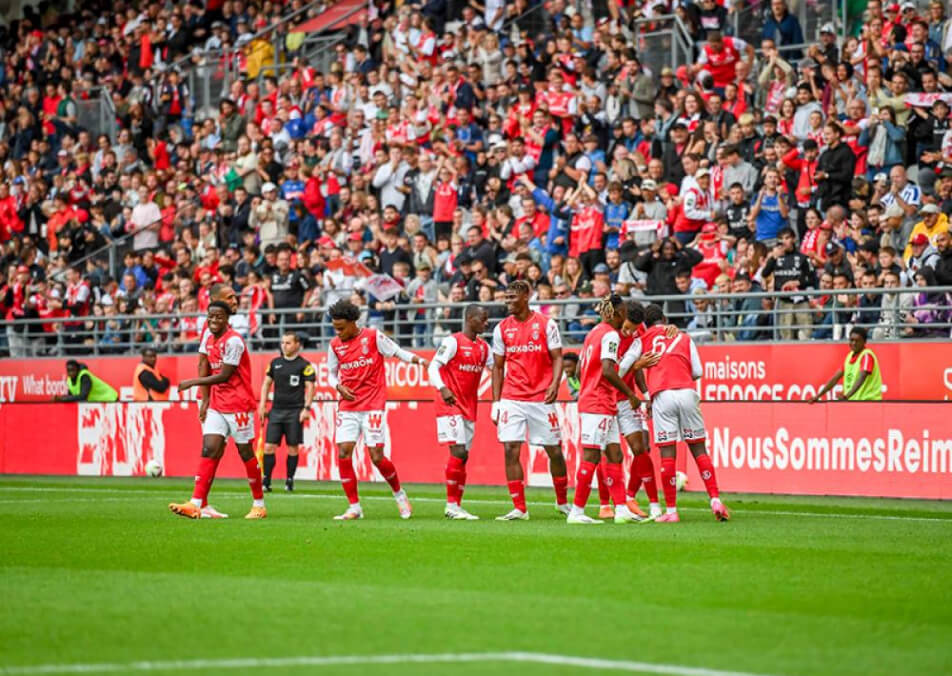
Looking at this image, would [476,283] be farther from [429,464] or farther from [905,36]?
[905,36]

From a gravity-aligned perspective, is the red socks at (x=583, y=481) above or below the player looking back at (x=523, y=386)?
below

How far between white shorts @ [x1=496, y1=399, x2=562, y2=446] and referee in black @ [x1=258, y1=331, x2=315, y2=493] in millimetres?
7911

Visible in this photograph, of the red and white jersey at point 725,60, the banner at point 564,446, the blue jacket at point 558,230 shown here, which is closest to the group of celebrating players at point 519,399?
the banner at point 564,446

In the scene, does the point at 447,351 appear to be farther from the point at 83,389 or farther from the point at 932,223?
the point at 83,389

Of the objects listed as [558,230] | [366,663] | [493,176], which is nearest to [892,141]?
[558,230]

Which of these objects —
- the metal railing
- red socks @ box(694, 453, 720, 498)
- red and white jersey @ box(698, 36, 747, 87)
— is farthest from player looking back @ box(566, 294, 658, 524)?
red and white jersey @ box(698, 36, 747, 87)

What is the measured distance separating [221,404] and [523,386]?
3.29 meters

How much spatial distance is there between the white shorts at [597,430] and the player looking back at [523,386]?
58 centimetres

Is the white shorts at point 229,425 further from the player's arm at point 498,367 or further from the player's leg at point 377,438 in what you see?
the player's arm at point 498,367

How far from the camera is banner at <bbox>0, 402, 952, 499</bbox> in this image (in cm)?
2139

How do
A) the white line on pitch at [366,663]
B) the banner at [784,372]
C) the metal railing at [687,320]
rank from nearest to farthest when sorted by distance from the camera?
the white line on pitch at [366,663]
the banner at [784,372]
the metal railing at [687,320]

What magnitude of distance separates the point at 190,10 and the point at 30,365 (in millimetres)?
12181

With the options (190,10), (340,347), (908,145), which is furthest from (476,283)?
(190,10)

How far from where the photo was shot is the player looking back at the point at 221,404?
17844 mm
